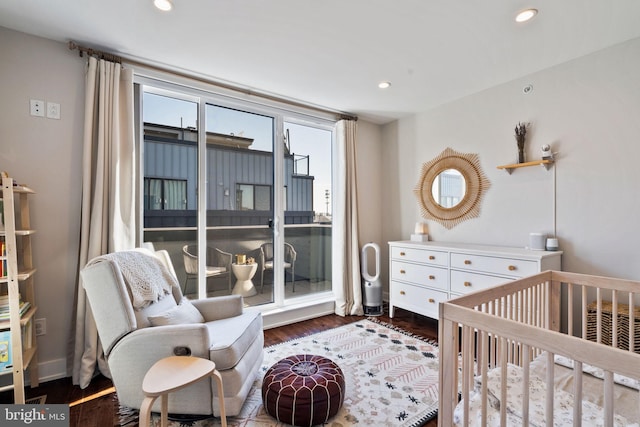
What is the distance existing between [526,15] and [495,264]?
180 cm

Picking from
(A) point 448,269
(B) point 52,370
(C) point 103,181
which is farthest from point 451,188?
(B) point 52,370

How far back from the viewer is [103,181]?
7.38 feet

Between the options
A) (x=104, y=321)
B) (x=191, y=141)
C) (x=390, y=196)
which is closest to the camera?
(x=104, y=321)

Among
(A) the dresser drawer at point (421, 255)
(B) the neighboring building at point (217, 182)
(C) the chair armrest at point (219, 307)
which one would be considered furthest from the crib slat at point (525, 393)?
(B) the neighboring building at point (217, 182)

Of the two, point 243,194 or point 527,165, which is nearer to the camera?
point 527,165

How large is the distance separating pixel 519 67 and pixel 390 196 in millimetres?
1957

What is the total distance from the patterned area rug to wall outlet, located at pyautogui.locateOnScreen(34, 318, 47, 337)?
1.17 metres

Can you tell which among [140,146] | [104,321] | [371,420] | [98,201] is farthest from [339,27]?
[371,420]

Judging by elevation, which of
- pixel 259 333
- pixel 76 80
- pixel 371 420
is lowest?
pixel 371 420

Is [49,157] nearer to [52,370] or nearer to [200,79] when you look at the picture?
[200,79]

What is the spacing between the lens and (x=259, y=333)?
2.21 metres

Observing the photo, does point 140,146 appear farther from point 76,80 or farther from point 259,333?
point 259,333

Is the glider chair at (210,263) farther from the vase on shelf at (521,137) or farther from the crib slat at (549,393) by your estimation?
the vase on shelf at (521,137)

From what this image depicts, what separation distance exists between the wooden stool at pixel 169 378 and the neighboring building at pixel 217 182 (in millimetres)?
1537
